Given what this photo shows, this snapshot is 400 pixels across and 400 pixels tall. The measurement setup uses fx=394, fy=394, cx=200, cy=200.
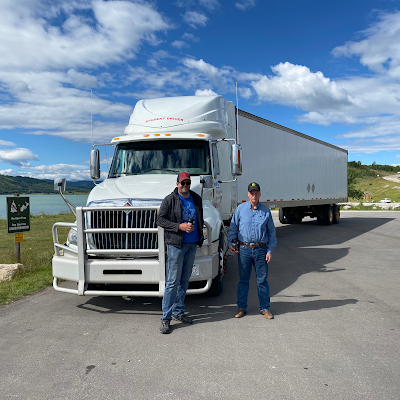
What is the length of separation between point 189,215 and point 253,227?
97 centimetres

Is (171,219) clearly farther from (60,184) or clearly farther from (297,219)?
(297,219)

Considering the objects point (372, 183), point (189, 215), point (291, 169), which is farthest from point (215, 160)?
point (372, 183)

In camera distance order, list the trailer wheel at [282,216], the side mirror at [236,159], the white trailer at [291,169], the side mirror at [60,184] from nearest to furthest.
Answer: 1. the side mirror at [60,184]
2. the side mirror at [236,159]
3. the white trailer at [291,169]
4. the trailer wheel at [282,216]

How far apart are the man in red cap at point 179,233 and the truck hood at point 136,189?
581 mm

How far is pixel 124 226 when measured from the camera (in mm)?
5547

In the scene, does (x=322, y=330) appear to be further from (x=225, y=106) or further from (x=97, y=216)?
(x=225, y=106)

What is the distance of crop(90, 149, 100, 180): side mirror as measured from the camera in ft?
25.8

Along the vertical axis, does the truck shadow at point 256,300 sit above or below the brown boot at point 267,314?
below

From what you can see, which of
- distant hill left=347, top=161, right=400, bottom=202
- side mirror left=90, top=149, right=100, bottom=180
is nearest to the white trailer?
side mirror left=90, top=149, right=100, bottom=180

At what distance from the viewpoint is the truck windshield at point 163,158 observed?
23.7 feet

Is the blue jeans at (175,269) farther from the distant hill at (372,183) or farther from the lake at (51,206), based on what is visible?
the distant hill at (372,183)

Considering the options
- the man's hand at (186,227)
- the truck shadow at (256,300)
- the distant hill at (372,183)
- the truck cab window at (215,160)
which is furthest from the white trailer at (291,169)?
the distant hill at (372,183)

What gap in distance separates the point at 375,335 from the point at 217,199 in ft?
11.8

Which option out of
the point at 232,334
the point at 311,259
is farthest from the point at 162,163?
the point at 311,259
